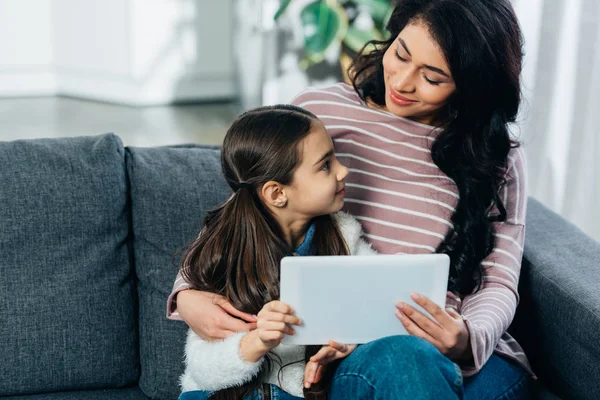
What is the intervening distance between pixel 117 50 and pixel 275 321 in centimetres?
355

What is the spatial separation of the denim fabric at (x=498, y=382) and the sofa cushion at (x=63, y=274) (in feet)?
2.16

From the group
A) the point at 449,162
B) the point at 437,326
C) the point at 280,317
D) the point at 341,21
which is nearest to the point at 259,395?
the point at 280,317

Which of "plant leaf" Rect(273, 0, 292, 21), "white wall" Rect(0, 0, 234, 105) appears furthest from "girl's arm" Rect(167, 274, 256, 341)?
"white wall" Rect(0, 0, 234, 105)

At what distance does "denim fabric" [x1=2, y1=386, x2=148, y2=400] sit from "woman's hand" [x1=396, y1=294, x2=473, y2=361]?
0.61 metres

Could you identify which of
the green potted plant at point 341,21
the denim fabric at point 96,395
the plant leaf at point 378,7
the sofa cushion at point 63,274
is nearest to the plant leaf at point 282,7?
the green potted plant at point 341,21

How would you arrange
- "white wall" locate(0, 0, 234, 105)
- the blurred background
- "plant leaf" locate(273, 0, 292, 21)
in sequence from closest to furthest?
"plant leaf" locate(273, 0, 292, 21), the blurred background, "white wall" locate(0, 0, 234, 105)

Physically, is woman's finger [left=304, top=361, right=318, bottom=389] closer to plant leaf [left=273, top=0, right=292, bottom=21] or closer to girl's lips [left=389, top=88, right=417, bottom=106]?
girl's lips [left=389, top=88, right=417, bottom=106]

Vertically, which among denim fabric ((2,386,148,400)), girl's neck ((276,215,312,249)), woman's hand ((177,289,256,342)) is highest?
girl's neck ((276,215,312,249))

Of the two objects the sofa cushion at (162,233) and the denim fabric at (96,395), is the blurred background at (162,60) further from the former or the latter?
the denim fabric at (96,395)

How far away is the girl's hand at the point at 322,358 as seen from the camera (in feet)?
4.10

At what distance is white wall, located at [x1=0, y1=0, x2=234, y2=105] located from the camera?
14.4 feet

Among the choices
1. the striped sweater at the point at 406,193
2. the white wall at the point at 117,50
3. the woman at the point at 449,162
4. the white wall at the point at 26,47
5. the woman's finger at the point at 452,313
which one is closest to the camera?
the woman's finger at the point at 452,313

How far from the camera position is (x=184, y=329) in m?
1.59

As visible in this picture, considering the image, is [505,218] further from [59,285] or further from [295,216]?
[59,285]
